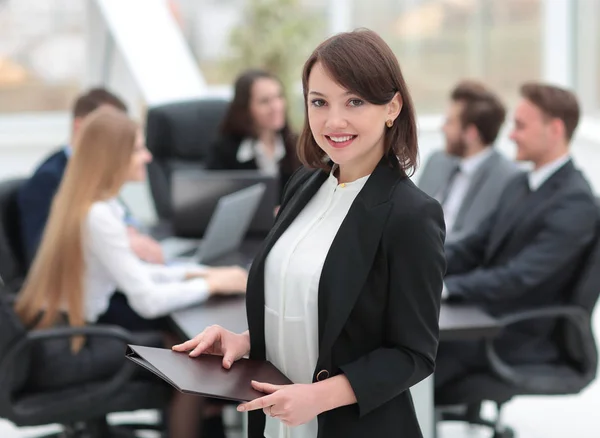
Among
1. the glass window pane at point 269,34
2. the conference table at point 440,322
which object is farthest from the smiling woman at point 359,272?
the glass window pane at point 269,34

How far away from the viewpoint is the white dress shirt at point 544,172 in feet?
9.81

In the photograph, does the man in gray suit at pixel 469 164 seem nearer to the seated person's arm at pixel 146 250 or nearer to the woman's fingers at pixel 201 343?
the seated person's arm at pixel 146 250

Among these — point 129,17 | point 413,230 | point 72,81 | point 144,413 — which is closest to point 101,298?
point 144,413

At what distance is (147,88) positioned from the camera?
546 cm

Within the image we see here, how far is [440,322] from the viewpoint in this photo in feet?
8.23

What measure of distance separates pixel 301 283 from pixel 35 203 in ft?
6.75

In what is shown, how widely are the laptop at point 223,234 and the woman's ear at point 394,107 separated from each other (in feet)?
5.23

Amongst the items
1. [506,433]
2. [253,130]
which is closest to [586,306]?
[506,433]

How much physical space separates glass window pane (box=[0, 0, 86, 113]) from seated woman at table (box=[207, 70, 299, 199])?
10.5 feet

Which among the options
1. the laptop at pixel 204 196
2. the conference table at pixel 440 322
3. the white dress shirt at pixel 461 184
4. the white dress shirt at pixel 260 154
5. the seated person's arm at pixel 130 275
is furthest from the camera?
the white dress shirt at pixel 260 154

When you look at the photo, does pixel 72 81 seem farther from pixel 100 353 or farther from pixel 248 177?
pixel 100 353

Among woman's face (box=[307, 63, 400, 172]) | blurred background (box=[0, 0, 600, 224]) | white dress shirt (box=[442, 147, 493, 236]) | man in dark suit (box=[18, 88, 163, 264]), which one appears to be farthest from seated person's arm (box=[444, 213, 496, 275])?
blurred background (box=[0, 0, 600, 224])

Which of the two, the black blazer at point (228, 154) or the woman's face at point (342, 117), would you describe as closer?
the woman's face at point (342, 117)

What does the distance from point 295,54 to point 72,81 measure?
6.47 feet
